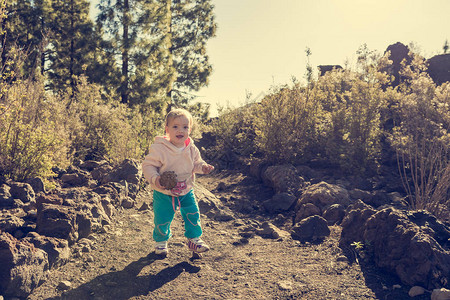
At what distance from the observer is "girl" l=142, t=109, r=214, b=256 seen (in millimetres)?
3590

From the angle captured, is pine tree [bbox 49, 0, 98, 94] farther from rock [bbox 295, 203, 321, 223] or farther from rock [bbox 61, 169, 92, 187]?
rock [bbox 295, 203, 321, 223]

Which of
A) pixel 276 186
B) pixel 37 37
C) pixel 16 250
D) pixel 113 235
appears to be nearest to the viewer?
pixel 16 250

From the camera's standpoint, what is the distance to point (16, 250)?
2.79m

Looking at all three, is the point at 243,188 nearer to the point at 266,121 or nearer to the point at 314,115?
the point at 266,121

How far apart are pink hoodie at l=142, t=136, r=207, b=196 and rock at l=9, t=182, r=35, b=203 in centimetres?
147

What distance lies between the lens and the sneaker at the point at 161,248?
3631mm

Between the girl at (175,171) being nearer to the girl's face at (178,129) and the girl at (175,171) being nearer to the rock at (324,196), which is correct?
the girl's face at (178,129)

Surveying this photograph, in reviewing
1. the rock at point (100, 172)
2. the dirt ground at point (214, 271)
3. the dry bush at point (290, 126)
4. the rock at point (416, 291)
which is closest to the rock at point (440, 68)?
the dry bush at point (290, 126)


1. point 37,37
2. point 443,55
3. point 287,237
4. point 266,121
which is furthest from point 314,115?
point 37,37

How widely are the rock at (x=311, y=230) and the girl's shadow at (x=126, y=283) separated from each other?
153cm

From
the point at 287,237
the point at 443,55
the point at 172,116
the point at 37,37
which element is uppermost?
the point at 37,37

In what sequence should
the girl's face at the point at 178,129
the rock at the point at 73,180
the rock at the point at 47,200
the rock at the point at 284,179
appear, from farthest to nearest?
the rock at the point at 284,179 → the rock at the point at 73,180 → the rock at the point at 47,200 → the girl's face at the point at 178,129

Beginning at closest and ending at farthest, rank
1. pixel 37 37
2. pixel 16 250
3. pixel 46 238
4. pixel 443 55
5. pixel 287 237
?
pixel 16 250, pixel 46 238, pixel 287 237, pixel 443 55, pixel 37 37

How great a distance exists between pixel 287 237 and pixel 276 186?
7.50ft
